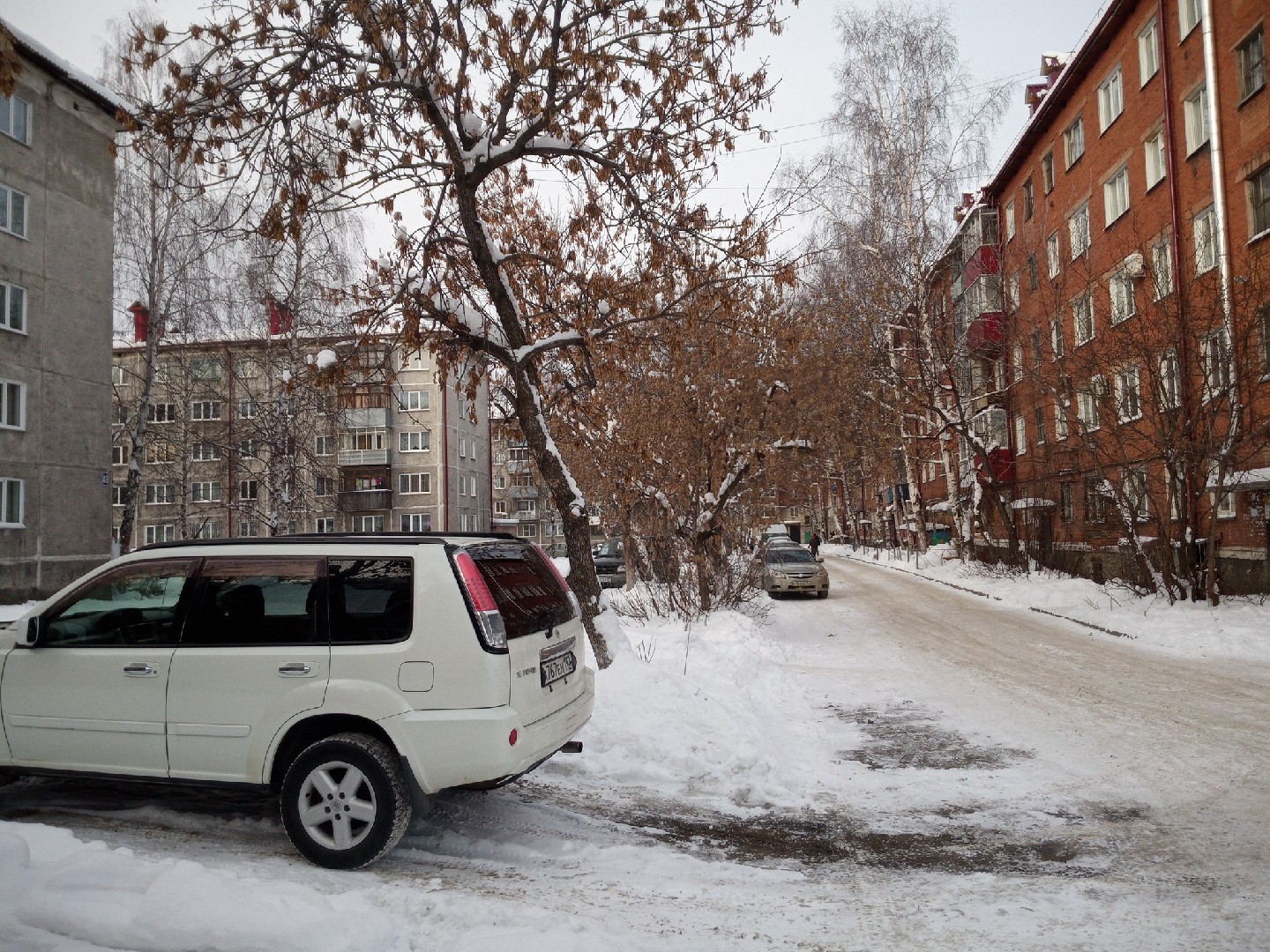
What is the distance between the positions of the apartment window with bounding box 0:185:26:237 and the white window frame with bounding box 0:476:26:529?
6657 mm

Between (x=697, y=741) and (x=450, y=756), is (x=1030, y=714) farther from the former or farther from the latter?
(x=450, y=756)

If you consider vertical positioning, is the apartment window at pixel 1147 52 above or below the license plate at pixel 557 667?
above

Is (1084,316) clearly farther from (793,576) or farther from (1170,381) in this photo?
(793,576)

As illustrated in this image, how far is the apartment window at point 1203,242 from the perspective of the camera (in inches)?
709

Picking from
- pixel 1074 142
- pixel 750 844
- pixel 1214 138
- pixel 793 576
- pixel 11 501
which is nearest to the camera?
pixel 750 844

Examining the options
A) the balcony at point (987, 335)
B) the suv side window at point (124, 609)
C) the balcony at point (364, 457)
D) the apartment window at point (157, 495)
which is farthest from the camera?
the balcony at point (364, 457)

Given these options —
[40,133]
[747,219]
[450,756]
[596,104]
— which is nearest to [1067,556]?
[747,219]

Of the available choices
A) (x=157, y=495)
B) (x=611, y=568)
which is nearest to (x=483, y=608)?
(x=611, y=568)

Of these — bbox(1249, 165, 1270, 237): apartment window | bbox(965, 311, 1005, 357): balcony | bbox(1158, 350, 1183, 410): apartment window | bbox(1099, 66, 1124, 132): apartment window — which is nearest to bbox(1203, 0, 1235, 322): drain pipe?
bbox(1249, 165, 1270, 237): apartment window

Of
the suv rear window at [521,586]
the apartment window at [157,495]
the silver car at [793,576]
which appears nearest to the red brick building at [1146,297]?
the silver car at [793,576]

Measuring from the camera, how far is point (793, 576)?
77.5 feet

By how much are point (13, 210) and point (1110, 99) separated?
3020 cm

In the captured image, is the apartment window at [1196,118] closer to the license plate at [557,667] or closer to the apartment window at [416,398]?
the license plate at [557,667]

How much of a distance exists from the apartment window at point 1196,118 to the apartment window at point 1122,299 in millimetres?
3301
